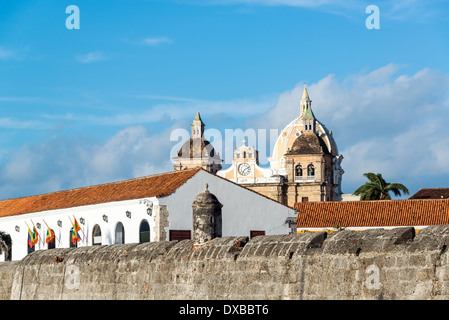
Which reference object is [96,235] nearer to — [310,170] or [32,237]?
[32,237]

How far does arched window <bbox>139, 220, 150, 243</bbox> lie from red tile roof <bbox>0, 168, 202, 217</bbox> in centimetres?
108

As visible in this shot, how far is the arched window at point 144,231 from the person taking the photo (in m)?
31.3

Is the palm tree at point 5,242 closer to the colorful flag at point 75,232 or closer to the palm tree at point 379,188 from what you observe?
the colorful flag at point 75,232

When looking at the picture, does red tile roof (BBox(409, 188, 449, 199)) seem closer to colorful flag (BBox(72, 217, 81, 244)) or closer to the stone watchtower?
colorful flag (BBox(72, 217, 81, 244))

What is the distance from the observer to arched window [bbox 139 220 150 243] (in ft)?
103

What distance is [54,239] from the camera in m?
36.1

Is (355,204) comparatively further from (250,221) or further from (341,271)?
(341,271)

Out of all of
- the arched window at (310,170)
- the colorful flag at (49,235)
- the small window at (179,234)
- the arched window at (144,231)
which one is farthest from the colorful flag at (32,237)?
the arched window at (310,170)

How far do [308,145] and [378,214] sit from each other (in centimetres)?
4645

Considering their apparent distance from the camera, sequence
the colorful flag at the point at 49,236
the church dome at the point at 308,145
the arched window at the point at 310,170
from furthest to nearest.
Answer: the church dome at the point at 308,145, the arched window at the point at 310,170, the colorful flag at the point at 49,236

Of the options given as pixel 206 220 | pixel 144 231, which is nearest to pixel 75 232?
pixel 144 231

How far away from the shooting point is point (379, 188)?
268ft

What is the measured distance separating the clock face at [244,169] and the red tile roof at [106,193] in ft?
196

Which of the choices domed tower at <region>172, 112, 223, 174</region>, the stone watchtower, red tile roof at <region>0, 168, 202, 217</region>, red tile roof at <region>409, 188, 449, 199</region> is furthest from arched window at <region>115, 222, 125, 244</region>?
domed tower at <region>172, 112, 223, 174</region>
